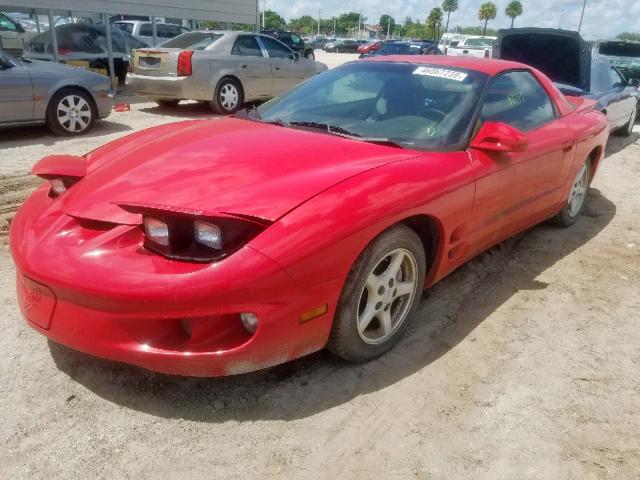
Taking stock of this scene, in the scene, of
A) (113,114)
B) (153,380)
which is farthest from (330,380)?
(113,114)

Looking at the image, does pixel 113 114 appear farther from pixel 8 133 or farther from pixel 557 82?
pixel 557 82

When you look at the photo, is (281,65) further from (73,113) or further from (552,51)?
(552,51)

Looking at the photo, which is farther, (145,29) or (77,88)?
(145,29)

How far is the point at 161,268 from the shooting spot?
1.98 m

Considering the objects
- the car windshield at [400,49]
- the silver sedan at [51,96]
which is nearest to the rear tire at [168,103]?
the silver sedan at [51,96]

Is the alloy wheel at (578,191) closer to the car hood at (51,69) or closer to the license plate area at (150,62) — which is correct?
the car hood at (51,69)

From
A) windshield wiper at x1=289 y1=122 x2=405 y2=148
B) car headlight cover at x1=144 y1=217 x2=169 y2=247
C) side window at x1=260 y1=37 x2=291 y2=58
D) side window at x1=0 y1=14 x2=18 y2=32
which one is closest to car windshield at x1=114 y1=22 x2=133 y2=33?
side window at x1=0 y1=14 x2=18 y2=32

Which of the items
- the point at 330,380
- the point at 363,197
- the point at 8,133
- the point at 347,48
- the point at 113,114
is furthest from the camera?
the point at 347,48

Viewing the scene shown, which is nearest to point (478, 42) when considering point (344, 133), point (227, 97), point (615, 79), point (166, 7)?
point (166, 7)

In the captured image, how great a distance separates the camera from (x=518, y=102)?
358cm

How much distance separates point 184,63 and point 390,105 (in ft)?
22.2

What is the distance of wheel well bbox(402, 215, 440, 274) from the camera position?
2682 mm

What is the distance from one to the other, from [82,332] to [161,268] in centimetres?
43

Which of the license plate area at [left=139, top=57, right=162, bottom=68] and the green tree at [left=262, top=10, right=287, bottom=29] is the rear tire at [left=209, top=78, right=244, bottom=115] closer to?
the license plate area at [left=139, top=57, right=162, bottom=68]
